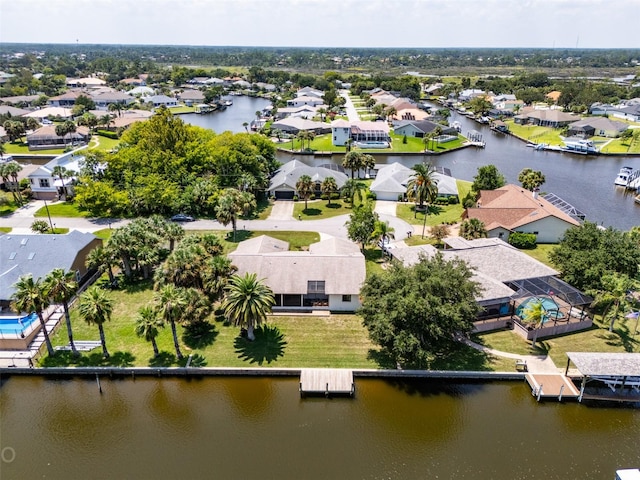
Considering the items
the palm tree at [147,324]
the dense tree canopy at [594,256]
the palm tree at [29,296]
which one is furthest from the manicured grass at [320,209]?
the palm tree at [29,296]

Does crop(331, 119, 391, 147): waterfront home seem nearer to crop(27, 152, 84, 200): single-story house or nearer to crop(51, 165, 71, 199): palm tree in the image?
crop(27, 152, 84, 200): single-story house

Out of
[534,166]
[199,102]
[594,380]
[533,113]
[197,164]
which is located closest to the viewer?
[594,380]

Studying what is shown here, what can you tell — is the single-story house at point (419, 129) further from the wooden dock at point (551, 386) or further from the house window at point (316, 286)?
the wooden dock at point (551, 386)

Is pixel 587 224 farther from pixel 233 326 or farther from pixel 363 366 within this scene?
pixel 233 326

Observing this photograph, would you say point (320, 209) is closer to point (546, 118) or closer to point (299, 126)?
point (299, 126)

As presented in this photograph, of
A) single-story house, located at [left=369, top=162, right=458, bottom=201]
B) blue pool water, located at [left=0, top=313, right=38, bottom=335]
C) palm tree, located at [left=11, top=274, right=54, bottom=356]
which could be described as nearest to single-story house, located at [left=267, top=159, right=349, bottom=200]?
single-story house, located at [left=369, top=162, right=458, bottom=201]

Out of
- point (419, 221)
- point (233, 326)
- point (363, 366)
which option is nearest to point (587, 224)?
point (419, 221)
